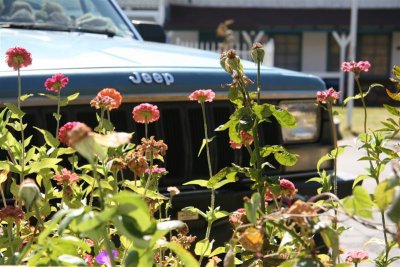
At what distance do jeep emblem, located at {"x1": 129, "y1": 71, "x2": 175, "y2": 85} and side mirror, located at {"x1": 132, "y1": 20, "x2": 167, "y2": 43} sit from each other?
198 centimetres

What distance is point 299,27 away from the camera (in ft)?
85.6

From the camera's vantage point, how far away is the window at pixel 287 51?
26.3m

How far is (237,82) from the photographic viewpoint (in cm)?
165

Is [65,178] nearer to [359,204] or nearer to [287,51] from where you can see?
[359,204]

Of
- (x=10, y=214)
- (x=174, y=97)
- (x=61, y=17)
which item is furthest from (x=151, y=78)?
(x=61, y=17)

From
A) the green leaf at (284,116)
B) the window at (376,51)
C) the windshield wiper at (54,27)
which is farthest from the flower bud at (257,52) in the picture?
the window at (376,51)

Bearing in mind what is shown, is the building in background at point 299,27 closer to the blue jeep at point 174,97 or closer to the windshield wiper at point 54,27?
the windshield wiper at point 54,27

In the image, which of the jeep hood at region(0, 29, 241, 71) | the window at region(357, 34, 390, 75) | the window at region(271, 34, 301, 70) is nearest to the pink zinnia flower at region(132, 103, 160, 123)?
the jeep hood at region(0, 29, 241, 71)

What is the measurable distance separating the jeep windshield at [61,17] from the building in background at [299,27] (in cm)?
2092

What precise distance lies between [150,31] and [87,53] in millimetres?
1789

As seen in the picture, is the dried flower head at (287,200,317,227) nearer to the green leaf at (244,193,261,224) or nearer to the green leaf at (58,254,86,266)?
the green leaf at (244,193,261,224)

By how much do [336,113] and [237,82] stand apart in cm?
47

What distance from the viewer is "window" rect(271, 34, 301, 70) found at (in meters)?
26.3

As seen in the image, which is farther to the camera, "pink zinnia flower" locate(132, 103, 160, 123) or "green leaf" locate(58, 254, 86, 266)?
"pink zinnia flower" locate(132, 103, 160, 123)
